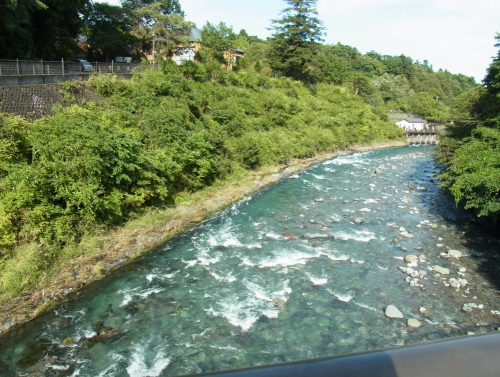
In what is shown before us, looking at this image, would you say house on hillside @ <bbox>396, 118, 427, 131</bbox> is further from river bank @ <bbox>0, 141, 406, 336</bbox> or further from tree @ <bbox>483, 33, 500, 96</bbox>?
river bank @ <bbox>0, 141, 406, 336</bbox>

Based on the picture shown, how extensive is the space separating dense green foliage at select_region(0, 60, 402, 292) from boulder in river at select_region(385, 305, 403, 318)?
8.40 metres

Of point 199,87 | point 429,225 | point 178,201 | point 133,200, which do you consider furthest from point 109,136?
point 199,87

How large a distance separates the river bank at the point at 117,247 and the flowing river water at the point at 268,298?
39cm

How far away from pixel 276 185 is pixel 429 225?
8287 mm

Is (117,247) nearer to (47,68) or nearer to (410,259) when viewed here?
(410,259)

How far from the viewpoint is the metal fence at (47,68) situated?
14906 mm

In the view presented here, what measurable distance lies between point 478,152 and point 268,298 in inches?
396

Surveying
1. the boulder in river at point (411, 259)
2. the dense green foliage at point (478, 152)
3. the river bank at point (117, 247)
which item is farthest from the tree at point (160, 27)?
the boulder in river at point (411, 259)

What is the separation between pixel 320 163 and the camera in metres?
27.2

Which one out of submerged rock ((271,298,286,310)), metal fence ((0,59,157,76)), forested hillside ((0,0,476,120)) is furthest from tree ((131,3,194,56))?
submerged rock ((271,298,286,310))

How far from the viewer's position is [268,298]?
28.8ft

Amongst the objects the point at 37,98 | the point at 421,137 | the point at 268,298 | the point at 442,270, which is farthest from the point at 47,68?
the point at 421,137

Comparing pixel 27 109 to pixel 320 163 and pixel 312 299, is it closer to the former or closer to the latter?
pixel 312 299

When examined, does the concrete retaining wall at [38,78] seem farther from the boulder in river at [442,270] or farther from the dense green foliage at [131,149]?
the boulder in river at [442,270]
